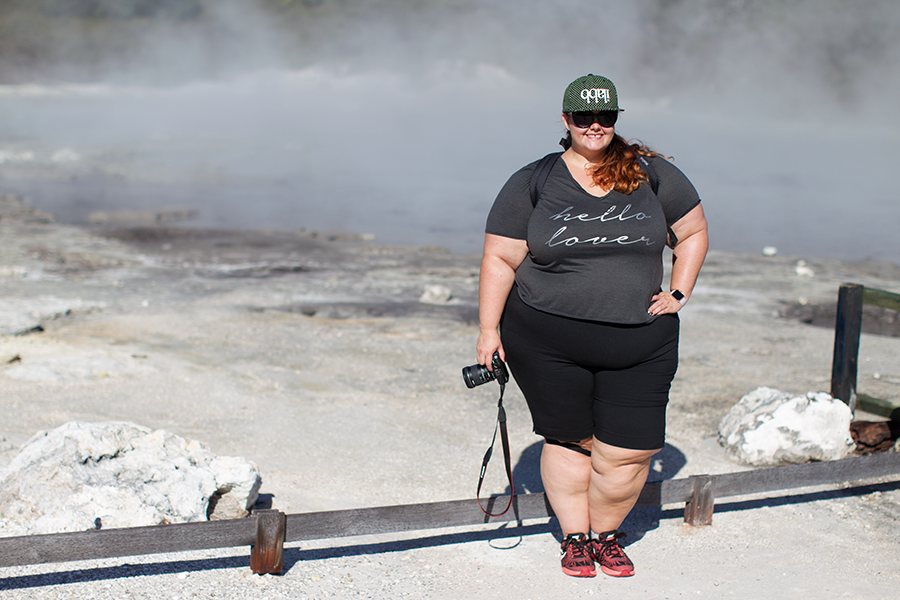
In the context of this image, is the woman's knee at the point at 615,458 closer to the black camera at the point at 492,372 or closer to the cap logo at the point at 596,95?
the black camera at the point at 492,372

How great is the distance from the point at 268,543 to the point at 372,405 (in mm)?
1849

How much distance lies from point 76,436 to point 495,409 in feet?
6.71

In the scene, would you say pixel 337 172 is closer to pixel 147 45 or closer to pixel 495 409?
pixel 495 409

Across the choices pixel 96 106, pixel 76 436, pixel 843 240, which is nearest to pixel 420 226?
pixel 843 240

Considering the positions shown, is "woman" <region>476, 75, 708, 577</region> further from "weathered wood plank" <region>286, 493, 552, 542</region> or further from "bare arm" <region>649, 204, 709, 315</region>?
"weathered wood plank" <region>286, 493, 552, 542</region>

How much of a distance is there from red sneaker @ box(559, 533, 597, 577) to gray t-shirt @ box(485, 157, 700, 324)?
0.70m

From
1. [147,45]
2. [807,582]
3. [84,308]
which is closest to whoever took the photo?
[807,582]

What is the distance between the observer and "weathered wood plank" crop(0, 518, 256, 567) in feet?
6.62

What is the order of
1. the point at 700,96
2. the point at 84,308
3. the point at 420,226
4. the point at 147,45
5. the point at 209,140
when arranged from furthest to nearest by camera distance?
the point at 147,45, the point at 700,96, the point at 209,140, the point at 420,226, the point at 84,308

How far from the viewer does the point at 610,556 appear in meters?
2.35

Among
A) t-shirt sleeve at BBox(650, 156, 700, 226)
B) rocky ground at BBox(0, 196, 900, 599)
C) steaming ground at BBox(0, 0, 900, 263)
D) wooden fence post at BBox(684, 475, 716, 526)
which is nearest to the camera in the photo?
t-shirt sleeve at BBox(650, 156, 700, 226)

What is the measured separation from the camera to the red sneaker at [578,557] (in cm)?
232

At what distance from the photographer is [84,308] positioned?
19.0ft

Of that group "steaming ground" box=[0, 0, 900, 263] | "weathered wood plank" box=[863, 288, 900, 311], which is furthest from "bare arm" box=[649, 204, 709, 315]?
"steaming ground" box=[0, 0, 900, 263]
